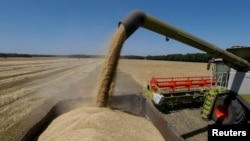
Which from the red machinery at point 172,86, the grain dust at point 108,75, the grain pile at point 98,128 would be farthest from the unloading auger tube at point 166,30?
the red machinery at point 172,86

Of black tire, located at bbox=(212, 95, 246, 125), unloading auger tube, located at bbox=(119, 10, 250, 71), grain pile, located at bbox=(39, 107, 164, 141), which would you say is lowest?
black tire, located at bbox=(212, 95, 246, 125)

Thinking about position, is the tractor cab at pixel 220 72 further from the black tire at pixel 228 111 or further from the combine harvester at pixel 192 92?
the black tire at pixel 228 111

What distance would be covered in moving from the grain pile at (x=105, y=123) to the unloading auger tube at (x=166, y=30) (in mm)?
215

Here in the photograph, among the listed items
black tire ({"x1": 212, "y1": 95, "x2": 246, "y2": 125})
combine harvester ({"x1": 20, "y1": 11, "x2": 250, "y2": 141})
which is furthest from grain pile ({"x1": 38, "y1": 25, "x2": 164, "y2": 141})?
black tire ({"x1": 212, "y1": 95, "x2": 246, "y2": 125})

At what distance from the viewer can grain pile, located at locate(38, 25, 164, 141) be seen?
438 centimetres

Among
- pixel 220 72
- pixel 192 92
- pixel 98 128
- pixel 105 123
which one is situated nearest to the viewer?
pixel 98 128

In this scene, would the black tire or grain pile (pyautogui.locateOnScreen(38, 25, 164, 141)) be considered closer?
grain pile (pyautogui.locateOnScreen(38, 25, 164, 141))

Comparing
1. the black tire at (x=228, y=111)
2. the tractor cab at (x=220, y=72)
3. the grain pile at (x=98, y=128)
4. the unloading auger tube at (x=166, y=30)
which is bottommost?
the black tire at (x=228, y=111)

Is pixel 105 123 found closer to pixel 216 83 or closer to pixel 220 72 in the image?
pixel 220 72

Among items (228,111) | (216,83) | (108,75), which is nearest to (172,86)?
(216,83)

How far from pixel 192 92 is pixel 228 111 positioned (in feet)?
8.58

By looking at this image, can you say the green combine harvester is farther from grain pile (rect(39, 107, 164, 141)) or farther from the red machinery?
grain pile (rect(39, 107, 164, 141))

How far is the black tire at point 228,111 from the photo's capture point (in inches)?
295

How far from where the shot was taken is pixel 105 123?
15.9ft
